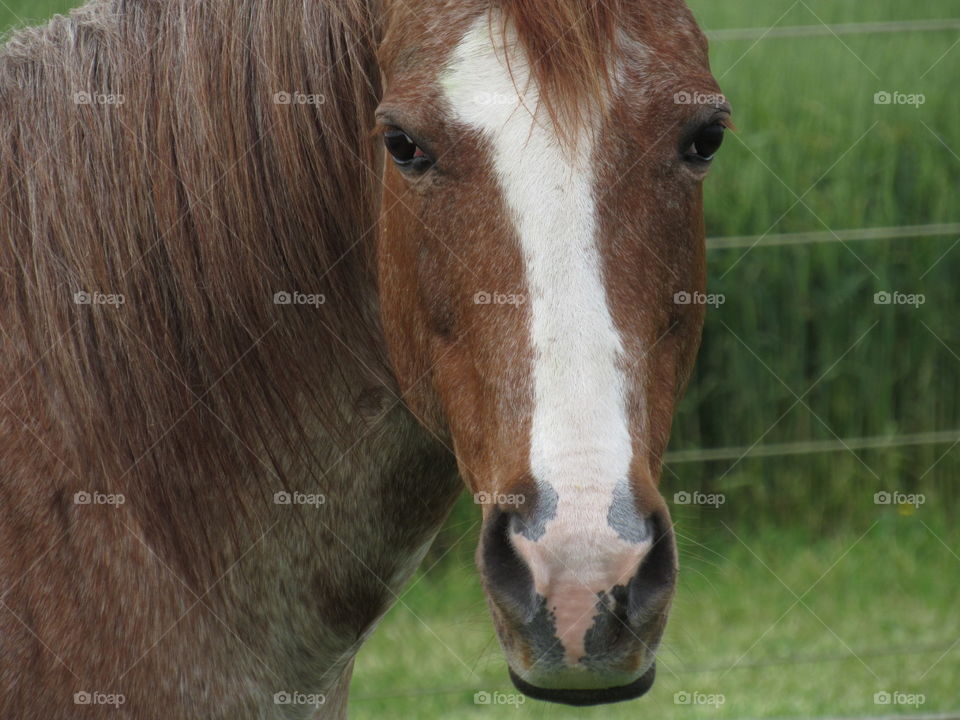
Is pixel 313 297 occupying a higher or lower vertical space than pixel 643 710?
higher

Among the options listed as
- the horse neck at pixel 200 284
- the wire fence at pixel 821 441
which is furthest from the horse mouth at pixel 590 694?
the wire fence at pixel 821 441

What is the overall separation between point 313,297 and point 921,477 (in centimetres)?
376

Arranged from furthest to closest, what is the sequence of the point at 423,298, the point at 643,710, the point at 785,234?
the point at 785,234 → the point at 643,710 → the point at 423,298

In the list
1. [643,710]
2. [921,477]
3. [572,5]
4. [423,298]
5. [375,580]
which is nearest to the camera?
[572,5]

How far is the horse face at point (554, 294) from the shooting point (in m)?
1.30

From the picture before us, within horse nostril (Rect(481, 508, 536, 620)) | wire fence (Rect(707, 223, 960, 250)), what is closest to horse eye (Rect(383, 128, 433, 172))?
horse nostril (Rect(481, 508, 536, 620))

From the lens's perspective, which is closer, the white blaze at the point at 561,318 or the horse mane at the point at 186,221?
the white blaze at the point at 561,318

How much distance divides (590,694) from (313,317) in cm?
76

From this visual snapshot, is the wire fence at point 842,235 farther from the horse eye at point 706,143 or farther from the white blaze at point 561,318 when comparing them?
the white blaze at point 561,318

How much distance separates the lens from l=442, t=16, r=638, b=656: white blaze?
127 centimetres

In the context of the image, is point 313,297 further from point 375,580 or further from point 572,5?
point 572,5

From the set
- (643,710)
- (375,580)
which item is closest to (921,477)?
(643,710)

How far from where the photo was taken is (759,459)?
479 centimetres

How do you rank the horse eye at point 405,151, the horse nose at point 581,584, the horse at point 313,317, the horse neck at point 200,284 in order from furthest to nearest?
the horse neck at point 200,284, the horse eye at point 405,151, the horse at point 313,317, the horse nose at point 581,584
